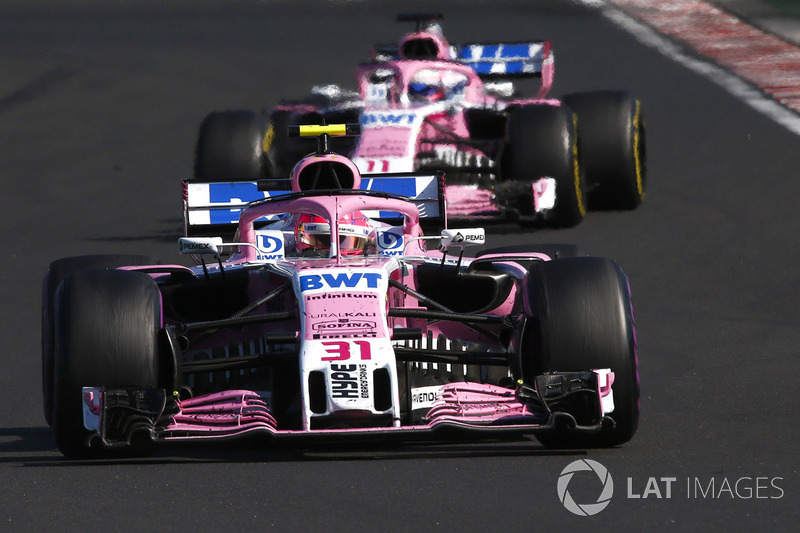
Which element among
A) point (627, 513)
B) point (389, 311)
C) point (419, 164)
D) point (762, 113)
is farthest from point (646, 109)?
point (627, 513)

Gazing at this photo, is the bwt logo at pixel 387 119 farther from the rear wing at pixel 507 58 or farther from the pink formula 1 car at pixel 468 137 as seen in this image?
the rear wing at pixel 507 58

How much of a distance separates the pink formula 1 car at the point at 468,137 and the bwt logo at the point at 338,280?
23.2ft

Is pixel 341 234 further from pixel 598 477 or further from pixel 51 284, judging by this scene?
pixel 598 477

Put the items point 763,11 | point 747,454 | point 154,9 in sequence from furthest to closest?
point 154,9 → point 763,11 → point 747,454

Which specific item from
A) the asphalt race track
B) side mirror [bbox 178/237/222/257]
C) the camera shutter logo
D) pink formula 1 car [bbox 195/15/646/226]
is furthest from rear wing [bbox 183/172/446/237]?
pink formula 1 car [bbox 195/15/646/226]

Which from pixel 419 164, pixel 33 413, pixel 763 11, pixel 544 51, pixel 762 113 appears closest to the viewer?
A: pixel 33 413

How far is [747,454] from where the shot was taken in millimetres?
8445

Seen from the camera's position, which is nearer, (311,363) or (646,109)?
(311,363)

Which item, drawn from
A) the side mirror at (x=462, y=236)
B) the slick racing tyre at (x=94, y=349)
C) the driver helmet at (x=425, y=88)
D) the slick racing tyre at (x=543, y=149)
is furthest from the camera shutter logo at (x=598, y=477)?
the driver helmet at (x=425, y=88)

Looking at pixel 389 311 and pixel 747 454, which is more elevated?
pixel 389 311

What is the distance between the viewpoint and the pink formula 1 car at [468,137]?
53.6ft

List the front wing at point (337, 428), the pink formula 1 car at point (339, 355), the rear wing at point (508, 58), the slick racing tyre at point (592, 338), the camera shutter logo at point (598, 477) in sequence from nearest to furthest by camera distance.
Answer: the camera shutter logo at point (598, 477), the front wing at point (337, 428), the pink formula 1 car at point (339, 355), the slick racing tyre at point (592, 338), the rear wing at point (508, 58)

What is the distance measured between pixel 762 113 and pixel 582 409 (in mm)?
13889

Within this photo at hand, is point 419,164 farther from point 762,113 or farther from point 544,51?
point 762,113
